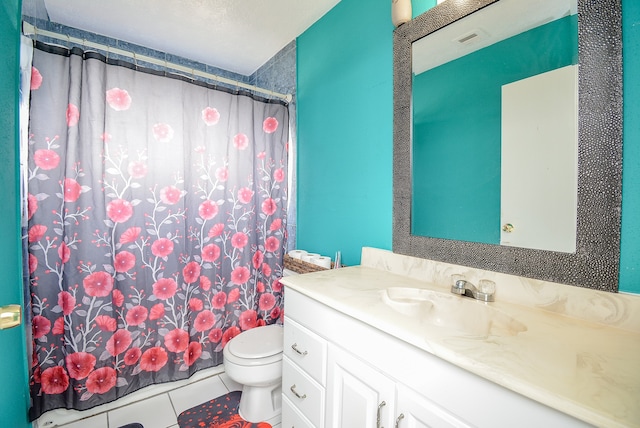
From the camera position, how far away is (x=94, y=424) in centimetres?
150

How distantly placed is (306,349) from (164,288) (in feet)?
3.69

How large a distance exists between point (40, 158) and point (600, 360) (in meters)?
2.28

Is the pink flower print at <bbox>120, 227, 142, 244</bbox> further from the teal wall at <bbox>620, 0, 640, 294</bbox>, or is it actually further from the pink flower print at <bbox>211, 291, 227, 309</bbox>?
the teal wall at <bbox>620, 0, 640, 294</bbox>

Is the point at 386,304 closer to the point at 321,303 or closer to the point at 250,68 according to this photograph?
the point at 321,303

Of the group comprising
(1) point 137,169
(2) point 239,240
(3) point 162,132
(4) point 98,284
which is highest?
(3) point 162,132

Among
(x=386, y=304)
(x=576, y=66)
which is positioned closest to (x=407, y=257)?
(x=386, y=304)

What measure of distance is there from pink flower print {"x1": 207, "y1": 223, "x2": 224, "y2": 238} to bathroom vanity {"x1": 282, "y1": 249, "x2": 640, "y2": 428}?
34.7 inches

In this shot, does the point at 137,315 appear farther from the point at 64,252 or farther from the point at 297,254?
the point at 297,254

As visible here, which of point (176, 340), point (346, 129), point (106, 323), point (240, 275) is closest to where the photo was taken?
point (106, 323)

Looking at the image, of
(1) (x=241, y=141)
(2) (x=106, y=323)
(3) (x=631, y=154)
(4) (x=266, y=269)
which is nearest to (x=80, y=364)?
(2) (x=106, y=323)

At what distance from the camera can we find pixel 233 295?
77.3 inches

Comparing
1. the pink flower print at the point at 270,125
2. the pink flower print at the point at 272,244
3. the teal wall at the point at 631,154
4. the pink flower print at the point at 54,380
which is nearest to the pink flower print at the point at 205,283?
the pink flower print at the point at 272,244

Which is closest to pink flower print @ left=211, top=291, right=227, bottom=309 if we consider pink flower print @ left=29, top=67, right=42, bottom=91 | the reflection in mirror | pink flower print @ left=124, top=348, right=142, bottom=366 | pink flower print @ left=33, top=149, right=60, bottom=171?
pink flower print @ left=124, top=348, right=142, bottom=366

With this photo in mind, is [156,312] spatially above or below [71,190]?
below
